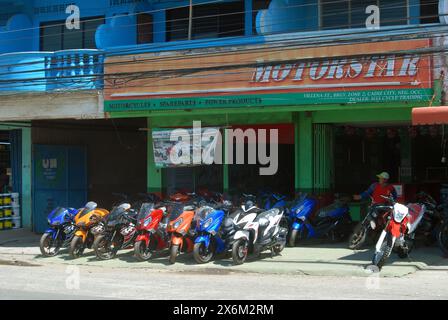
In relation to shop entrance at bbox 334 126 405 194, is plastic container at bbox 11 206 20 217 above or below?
below

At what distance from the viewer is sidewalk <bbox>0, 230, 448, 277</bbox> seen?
11.0 metres

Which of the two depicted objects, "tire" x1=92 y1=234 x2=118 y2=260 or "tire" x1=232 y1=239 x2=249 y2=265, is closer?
"tire" x1=232 y1=239 x2=249 y2=265

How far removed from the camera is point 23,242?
16.6 metres

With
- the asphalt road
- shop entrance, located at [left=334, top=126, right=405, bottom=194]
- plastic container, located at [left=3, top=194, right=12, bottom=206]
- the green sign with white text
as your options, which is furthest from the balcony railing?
shop entrance, located at [left=334, top=126, right=405, bottom=194]

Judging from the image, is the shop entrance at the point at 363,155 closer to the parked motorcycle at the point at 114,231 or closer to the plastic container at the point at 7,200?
the parked motorcycle at the point at 114,231

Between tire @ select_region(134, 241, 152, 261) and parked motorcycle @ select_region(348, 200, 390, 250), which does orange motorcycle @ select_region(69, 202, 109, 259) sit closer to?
tire @ select_region(134, 241, 152, 261)

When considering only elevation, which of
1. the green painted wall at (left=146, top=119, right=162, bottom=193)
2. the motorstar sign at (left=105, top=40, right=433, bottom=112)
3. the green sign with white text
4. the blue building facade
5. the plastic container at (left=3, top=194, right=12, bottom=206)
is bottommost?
the plastic container at (left=3, top=194, right=12, bottom=206)

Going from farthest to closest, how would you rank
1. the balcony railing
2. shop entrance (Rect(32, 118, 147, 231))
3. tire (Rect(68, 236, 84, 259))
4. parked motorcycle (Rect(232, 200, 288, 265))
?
shop entrance (Rect(32, 118, 147, 231)), the balcony railing, tire (Rect(68, 236, 84, 259)), parked motorcycle (Rect(232, 200, 288, 265))

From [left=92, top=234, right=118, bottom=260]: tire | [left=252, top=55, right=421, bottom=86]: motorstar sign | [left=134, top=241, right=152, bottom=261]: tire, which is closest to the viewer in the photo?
[left=134, top=241, right=152, bottom=261]: tire

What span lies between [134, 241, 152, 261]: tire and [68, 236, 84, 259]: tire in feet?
5.19

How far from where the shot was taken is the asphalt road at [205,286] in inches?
341

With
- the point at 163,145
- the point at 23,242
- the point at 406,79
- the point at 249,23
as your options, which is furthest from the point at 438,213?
the point at 23,242

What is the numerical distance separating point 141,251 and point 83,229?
164cm

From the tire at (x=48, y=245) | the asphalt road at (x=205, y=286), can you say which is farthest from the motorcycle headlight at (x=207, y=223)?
the tire at (x=48, y=245)
